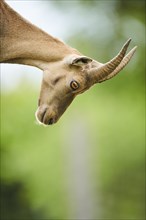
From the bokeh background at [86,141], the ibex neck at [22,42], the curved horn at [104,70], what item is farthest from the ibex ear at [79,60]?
the bokeh background at [86,141]

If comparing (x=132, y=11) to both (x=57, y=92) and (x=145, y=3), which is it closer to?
(x=145, y=3)

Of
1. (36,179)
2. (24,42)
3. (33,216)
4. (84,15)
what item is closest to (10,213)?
(33,216)

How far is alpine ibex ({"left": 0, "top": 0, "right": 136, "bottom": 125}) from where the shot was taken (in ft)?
41.2

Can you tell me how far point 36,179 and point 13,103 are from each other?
3.39m

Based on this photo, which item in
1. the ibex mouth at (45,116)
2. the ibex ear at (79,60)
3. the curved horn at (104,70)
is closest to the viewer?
the curved horn at (104,70)

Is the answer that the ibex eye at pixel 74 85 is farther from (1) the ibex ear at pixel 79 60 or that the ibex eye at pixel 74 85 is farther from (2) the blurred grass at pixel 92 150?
(2) the blurred grass at pixel 92 150

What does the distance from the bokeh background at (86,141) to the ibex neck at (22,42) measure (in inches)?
871

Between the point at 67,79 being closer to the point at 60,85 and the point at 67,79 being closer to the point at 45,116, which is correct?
the point at 60,85

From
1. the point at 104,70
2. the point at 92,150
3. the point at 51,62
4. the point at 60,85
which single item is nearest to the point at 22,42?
the point at 51,62

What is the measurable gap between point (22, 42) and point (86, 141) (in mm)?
30398

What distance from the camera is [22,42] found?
13273 mm

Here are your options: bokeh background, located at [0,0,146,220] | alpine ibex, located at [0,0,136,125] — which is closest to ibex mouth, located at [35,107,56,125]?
alpine ibex, located at [0,0,136,125]

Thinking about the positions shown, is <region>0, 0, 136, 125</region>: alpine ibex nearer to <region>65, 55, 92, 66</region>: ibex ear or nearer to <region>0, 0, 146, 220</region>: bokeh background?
<region>65, 55, 92, 66</region>: ibex ear

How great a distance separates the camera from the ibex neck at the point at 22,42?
13.1m
